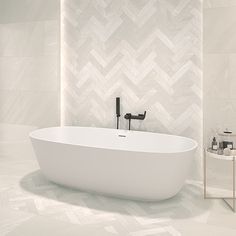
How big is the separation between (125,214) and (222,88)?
1.70 m

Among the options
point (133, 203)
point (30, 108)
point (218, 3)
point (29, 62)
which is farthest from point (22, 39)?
point (133, 203)

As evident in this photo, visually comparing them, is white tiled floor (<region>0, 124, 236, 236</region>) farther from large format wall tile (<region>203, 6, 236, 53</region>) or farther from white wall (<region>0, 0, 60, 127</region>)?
large format wall tile (<region>203, 6, 236, 53</region>)

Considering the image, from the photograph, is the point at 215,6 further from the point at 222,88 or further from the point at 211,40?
the point at 222,88

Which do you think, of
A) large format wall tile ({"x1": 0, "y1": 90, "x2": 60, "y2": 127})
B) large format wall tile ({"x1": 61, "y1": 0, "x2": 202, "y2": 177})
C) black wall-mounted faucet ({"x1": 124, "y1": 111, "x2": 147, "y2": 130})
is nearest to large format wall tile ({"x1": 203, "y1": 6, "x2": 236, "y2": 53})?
large format wall tile ({"x1": 61, "y1": 0, "x2": 202, "y2": 177})

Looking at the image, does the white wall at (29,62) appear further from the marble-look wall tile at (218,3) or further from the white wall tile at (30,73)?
the marble-look wall tile at (218,3)

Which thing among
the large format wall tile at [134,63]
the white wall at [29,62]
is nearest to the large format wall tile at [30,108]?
the white wall at [29,62]

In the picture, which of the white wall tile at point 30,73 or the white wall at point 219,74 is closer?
the white wall at point 219,74

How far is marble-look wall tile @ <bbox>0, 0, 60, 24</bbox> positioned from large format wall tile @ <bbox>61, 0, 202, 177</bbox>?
0.65 feet

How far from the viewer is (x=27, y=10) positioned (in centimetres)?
443

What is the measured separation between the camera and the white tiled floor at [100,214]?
92.5 inches

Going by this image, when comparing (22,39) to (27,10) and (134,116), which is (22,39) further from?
(134,116)

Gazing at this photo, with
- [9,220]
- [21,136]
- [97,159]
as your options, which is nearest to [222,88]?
[97,159]

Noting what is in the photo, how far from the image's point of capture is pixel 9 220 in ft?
8.29

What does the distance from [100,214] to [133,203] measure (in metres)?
0.38
